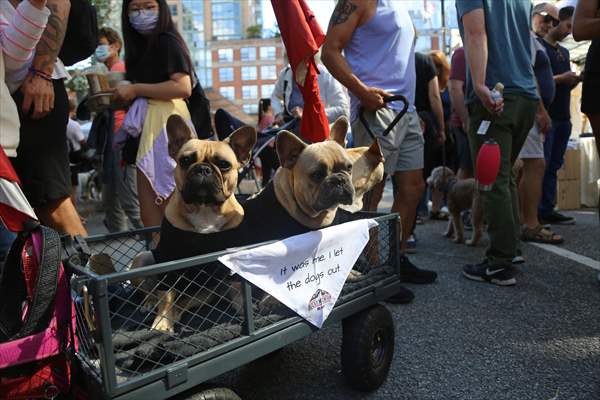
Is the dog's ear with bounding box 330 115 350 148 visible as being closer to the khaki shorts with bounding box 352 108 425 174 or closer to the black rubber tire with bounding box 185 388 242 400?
the khaki shorts with bounding box 352 108 425 174

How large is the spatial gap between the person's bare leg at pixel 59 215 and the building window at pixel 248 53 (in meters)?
84.6

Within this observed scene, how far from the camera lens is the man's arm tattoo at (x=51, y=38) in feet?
6.43

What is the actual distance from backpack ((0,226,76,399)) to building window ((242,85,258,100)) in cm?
8443

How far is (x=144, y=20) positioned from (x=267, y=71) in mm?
83491

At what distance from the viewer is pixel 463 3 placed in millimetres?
2973

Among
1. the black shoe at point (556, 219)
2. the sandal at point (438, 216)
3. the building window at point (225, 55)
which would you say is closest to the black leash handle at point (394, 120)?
the black shoe at point (556, 219)

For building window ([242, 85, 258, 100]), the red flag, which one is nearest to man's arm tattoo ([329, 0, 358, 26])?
the red flag

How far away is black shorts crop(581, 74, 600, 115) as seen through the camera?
9.10 feet

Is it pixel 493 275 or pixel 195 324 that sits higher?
pixel 195 324

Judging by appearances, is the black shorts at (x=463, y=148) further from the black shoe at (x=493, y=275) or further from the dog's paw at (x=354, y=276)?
the dog's paw at (x=354, y=276)

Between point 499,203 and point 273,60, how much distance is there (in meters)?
82.1

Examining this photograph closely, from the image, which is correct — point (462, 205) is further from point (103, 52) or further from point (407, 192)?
point (103, 52)

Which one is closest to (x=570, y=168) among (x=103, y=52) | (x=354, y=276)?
(x=354, y=276)

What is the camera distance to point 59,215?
2.11 metres
